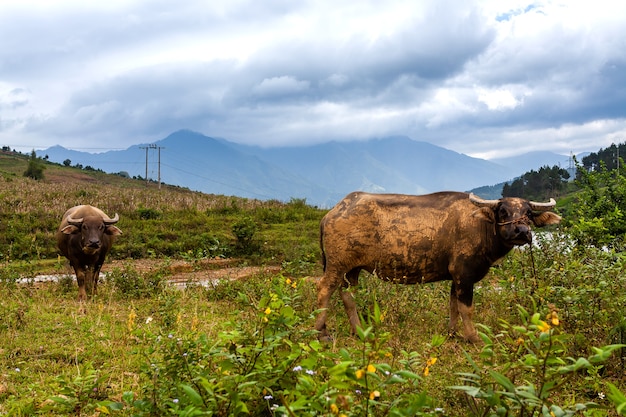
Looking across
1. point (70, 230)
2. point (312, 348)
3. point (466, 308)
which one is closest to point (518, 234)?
point (466, 308)

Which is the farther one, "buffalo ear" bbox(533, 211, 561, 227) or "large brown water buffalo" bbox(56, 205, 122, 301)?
"large brown water buffalo" bbox(56, 205, 122, 301)

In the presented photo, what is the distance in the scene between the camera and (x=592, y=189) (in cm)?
1109

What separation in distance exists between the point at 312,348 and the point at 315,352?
4cm

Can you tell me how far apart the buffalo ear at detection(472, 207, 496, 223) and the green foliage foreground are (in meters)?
0.75

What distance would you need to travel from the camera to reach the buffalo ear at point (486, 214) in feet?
21.4

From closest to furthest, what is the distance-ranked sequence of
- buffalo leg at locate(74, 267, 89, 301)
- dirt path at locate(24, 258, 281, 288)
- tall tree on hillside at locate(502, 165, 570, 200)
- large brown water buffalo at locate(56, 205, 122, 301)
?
buffalo leg at locate(74, 267, 89, 301)
large brown water buffalo at locate(56, 205, 122, 301)
dirt path at locate(24, 258, 281, 288)
tall tree on hillside at locate(502, 165, 570, 200)

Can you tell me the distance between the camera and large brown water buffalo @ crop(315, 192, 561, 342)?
21.8 feet

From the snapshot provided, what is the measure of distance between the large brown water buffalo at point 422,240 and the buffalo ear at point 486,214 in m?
0.01

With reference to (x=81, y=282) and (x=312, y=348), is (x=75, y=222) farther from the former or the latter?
(x=312, y=348)

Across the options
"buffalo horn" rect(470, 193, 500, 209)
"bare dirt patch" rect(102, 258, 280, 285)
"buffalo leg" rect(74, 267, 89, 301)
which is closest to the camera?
"buffalo horn" rect(470, 193, 500, 209)

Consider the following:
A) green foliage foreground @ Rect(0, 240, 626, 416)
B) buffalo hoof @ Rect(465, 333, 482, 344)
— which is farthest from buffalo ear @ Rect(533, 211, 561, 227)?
buffalo hoof @ Rect(465, 333, 482, 344)

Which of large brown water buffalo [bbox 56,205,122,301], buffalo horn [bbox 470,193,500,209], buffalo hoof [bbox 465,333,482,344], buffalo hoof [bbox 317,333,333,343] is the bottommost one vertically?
buffalo hoof [bbox 317,333,333,343]

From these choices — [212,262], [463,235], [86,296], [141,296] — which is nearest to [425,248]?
[463,235]

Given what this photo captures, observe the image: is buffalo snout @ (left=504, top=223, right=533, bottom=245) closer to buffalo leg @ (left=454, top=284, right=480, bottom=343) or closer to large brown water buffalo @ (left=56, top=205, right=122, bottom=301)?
buffalo leg @ (left=454, top=284, right=480, bottom=343)
